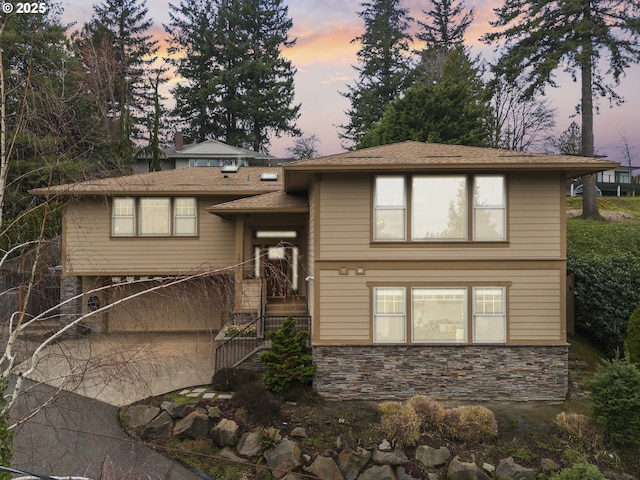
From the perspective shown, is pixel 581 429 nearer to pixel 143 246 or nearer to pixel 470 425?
pixel 470 425

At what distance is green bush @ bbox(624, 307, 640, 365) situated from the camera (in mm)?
9195

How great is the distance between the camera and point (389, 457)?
7.61 metres

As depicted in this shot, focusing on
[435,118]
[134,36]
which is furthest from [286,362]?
[134,36]

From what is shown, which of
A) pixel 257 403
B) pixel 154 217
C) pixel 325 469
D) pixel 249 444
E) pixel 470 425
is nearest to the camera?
pixel 325 469

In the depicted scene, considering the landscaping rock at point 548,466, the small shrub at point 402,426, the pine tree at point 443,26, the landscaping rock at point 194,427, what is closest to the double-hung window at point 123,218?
the landscaping rock at point 194,427

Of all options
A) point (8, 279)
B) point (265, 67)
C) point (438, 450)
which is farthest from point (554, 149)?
point (8, 279)

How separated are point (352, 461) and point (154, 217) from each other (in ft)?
35.3

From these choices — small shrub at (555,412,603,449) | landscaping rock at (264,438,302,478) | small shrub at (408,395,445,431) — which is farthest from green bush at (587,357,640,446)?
landscaping rock at (264,438,302,478)

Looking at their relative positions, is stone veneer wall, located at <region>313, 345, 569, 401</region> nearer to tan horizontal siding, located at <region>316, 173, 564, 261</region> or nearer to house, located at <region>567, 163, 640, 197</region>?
tan horizontal siding, located at <region>316, 173, 564, 261</region>

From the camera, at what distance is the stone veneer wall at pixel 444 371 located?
9.61 m

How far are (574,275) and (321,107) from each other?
3114cm

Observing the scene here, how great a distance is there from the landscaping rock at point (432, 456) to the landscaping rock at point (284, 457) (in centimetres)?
230

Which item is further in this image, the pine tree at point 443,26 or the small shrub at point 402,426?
the pine tree at point 443,26

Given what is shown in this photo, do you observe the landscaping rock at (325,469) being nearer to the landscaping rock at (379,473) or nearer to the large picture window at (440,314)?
the landscaping rock at (379,473)
